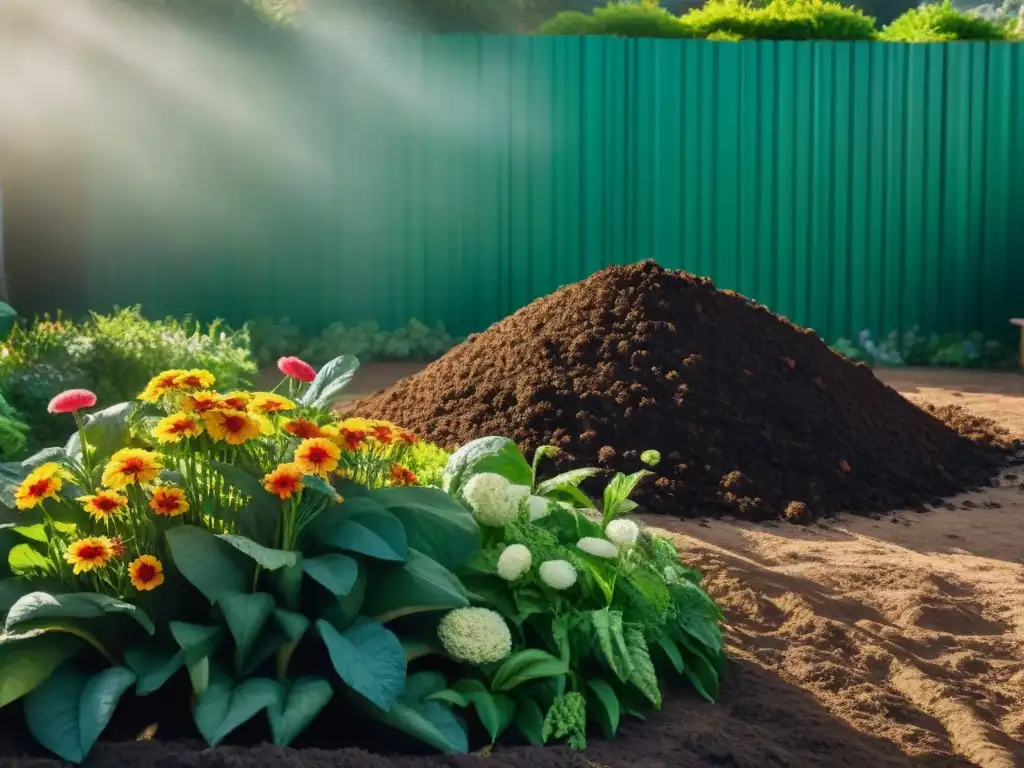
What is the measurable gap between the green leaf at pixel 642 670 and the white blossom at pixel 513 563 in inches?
10.3

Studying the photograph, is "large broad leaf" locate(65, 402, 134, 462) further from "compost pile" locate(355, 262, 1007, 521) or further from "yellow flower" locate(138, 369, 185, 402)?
"compost pile" locate(355, 262, 1007, 521)

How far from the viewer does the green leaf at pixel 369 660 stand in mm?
2213

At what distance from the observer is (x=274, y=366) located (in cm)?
884

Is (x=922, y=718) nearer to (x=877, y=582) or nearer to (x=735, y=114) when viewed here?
(x=877, y=582)

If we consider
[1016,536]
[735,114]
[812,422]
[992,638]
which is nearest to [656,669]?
[992,638]

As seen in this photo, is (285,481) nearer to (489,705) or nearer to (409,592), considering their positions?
(409,592)

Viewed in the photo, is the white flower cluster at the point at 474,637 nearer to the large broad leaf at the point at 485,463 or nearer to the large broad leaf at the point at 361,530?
the large broad leaf at the point at 361,530

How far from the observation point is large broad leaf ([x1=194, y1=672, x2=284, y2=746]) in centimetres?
212

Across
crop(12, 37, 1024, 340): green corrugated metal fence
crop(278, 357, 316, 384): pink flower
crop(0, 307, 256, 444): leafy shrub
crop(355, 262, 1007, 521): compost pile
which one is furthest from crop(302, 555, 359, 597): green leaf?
crop(12, 37, 1024, 340): green corrugated metal fence

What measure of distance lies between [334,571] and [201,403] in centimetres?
42

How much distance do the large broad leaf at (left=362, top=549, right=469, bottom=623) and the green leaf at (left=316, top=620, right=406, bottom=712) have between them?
0.06 metres

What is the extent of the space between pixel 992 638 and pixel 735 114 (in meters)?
6.78

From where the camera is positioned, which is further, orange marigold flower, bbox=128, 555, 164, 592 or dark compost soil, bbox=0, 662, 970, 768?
orange marigold flower, bbox=128, 555, 164, 592

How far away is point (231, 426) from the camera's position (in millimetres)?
2410
